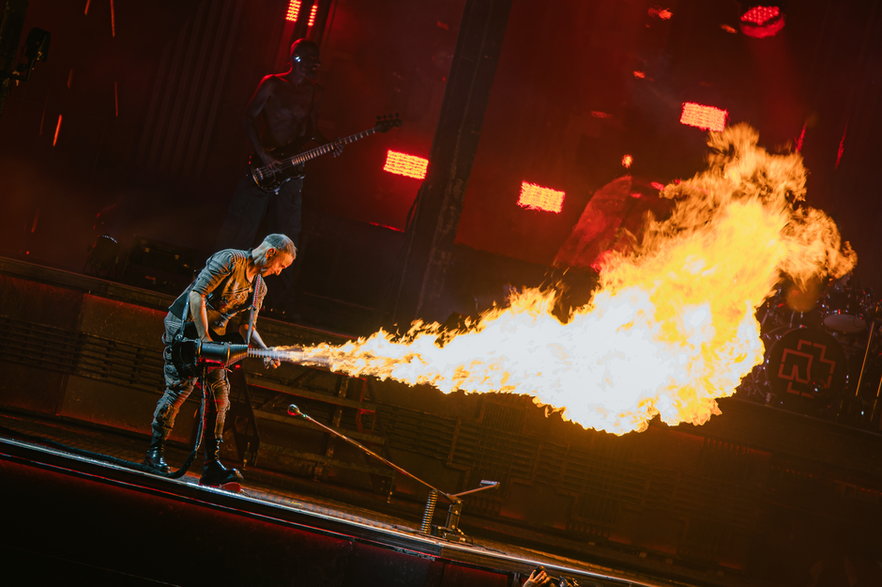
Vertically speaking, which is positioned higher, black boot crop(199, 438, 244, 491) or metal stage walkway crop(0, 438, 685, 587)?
black boot crop(199, 438, 244, 491)

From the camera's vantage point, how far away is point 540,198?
41.5 feet

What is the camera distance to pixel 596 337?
8.20 m

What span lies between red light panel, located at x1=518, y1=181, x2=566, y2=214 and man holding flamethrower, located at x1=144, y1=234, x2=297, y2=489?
6605mm

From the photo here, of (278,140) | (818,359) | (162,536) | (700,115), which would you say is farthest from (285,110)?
(818,359)

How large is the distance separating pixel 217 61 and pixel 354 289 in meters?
4.31

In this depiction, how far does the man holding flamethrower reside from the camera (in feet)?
21.6

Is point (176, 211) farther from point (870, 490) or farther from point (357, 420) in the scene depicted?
point (870, 490)

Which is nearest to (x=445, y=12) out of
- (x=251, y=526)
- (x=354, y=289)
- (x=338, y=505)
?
(x=354, y=289)

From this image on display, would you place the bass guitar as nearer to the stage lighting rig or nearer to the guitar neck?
the guitar neck

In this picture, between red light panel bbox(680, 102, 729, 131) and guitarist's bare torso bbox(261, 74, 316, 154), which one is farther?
red light panel bbox(680, 102, 729, 131)

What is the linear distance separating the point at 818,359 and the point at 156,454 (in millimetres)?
9131

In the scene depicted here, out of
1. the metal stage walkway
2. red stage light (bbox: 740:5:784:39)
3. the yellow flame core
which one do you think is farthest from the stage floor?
red stage light (bbox: 740:5:784:39)

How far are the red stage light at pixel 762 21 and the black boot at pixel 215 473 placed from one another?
11.8 m

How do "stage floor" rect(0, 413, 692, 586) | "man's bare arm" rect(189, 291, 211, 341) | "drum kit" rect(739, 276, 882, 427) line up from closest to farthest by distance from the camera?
"stage floor" rect(0, 413, 692, 586), "man's bare arm" rect(189, 291, 211, 341), "drum kit" rect(739, 276, 882, 427)
